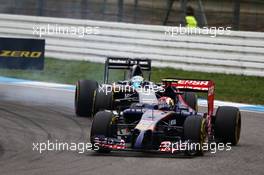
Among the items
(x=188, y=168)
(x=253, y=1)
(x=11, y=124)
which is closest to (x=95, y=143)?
(x=188, y=168)

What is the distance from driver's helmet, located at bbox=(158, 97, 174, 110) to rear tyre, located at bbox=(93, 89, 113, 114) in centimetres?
178

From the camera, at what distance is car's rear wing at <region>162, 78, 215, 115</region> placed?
1372 centimetres

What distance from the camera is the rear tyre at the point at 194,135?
1200 cm

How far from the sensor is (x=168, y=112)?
12.7 m

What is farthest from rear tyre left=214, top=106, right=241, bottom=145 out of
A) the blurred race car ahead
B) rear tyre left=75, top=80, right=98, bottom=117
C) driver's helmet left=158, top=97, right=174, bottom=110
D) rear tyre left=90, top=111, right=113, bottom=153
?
rear tyre left=75, top=80, right=98, bottom=117

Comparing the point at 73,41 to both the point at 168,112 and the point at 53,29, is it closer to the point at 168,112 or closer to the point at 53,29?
the point at 53,29

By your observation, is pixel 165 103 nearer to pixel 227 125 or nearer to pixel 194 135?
pixel 227 125

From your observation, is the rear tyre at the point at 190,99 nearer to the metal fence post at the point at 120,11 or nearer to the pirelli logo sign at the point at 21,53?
the pirelli logo sign at the point at 21,53

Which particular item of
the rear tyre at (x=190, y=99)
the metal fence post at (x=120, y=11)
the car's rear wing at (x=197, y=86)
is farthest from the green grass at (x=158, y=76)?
the car's rear wing at (x=197, y=86)

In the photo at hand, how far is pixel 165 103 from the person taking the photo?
13188 mm

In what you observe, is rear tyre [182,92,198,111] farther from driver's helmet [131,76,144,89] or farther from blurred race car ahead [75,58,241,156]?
driver's helmet [131,76,144,89]

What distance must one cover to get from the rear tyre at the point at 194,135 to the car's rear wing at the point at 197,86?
1505mm

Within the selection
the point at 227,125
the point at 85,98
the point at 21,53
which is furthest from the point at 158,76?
the point at 227,125

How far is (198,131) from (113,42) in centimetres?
1199
